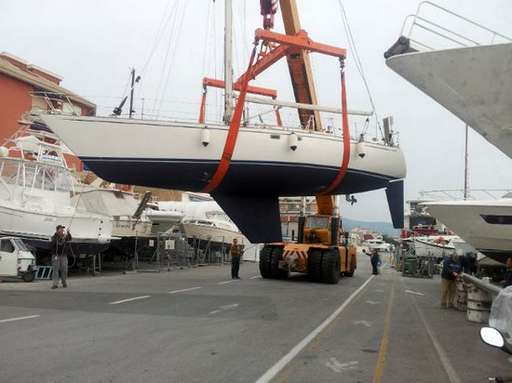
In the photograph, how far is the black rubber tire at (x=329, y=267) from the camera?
16.5 m

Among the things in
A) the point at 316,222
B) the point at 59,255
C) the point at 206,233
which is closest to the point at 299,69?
the point at 316,222

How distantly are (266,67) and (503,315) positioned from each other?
1500 centimetres

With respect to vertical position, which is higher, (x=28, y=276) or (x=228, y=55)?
(x=228, y=55)

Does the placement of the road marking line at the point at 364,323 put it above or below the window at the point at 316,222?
below

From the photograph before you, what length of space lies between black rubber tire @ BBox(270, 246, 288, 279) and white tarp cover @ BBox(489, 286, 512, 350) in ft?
43.9

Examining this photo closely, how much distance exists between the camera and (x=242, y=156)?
13633 mm

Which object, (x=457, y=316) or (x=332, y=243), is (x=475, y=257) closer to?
(x=332, y=243)

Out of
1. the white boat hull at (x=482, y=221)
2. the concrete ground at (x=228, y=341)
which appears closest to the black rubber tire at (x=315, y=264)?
the white boat hull at (x=482, y=221)

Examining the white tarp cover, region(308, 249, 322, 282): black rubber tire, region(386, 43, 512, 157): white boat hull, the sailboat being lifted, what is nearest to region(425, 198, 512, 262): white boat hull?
the sailboat being lifted

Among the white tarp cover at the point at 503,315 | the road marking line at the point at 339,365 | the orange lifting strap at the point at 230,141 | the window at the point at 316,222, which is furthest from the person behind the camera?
the window at the point at 316,222

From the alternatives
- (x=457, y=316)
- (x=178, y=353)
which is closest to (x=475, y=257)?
(x=457, y=316)

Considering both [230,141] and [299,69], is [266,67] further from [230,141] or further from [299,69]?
[230,141]

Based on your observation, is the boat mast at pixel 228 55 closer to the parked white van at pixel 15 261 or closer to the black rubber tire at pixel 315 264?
the black rubber tire at pixel 315 264

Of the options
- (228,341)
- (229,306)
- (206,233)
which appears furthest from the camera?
(206,233)
